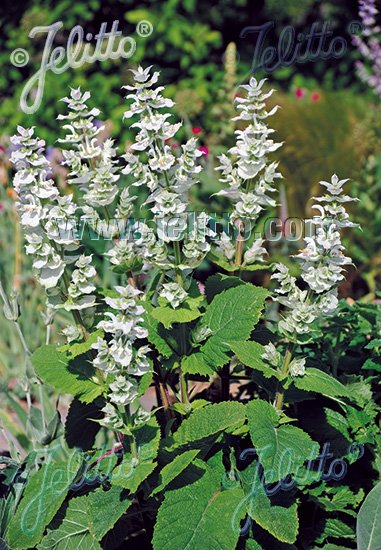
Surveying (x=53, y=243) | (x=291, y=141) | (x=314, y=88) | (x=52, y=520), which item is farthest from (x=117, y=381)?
(x=314, y=88)

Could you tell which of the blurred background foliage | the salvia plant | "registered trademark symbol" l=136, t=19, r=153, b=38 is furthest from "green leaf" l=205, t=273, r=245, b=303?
"registered trademark symbol" l=136, t=19, r=153, b=38

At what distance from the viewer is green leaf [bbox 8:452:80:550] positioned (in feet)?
5.31

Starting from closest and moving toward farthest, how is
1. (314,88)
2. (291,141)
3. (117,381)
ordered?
(117,381)
(291,141)
(314,88)

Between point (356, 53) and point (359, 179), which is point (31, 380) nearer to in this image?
point (359, 179)

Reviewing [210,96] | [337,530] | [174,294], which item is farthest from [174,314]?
[210,96]

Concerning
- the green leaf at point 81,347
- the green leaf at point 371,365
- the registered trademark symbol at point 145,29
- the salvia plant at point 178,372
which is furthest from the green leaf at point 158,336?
the registered trademark symbol at point 145,29

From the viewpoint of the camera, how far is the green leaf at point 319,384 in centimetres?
152

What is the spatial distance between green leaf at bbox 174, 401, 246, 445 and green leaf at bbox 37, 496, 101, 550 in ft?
0.89

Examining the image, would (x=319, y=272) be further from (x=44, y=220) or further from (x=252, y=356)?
(x=44, y=220)

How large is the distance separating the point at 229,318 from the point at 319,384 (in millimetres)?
253

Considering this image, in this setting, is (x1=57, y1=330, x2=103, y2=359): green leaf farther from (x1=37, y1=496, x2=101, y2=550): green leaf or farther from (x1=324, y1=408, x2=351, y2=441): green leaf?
(x1=324, y1=408, x2=351, y2=441): green leaf

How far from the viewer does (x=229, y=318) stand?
1.67m

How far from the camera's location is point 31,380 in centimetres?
196

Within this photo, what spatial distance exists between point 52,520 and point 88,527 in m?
0.11
